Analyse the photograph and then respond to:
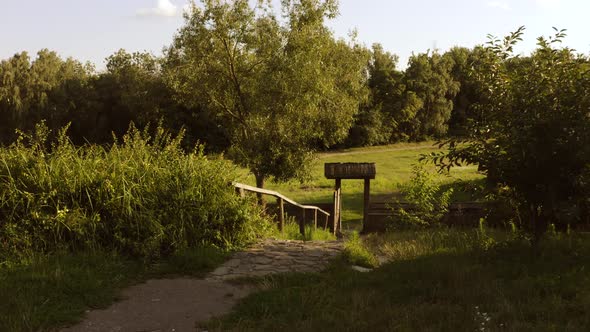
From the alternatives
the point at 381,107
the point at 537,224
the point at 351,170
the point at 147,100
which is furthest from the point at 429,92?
the point at 537,224

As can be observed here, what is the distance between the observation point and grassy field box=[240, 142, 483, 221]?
23812 mm

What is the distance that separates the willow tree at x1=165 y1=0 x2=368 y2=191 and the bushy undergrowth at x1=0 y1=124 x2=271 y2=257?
824 cm

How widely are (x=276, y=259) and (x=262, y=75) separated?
9.87 meters

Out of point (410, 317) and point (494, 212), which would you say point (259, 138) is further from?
point (410, 317)

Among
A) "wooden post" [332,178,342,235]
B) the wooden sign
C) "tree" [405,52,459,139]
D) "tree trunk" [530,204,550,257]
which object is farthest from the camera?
"tree" [405,52,459,139]

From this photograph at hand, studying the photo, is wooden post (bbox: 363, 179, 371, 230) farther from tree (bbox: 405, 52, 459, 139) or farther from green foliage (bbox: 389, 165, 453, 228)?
tree (bbox: 405, 52, 459, 139)

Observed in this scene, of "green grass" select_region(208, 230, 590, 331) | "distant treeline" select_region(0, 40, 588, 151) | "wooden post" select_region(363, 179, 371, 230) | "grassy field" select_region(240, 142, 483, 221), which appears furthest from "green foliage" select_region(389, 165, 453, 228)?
"distant treeline" select_region(0, 40, 588, 151)

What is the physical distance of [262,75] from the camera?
15.8 meters

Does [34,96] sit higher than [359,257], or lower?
higher

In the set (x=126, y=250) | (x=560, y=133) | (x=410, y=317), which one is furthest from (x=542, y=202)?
(x=126, y=250)

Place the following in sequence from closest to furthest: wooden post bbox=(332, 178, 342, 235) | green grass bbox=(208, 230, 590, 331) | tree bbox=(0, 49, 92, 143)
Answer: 1. green grass bbox=(208, 230, 590, 331)
2. wooden post bbox=(332, 178, 342, 235)
3. tree bbox=(0, 49, 92, 143)

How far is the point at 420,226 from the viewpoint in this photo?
11.4 meters

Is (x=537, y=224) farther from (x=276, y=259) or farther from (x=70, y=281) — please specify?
(x=70, y=281)

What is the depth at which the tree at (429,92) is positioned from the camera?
54250mm
